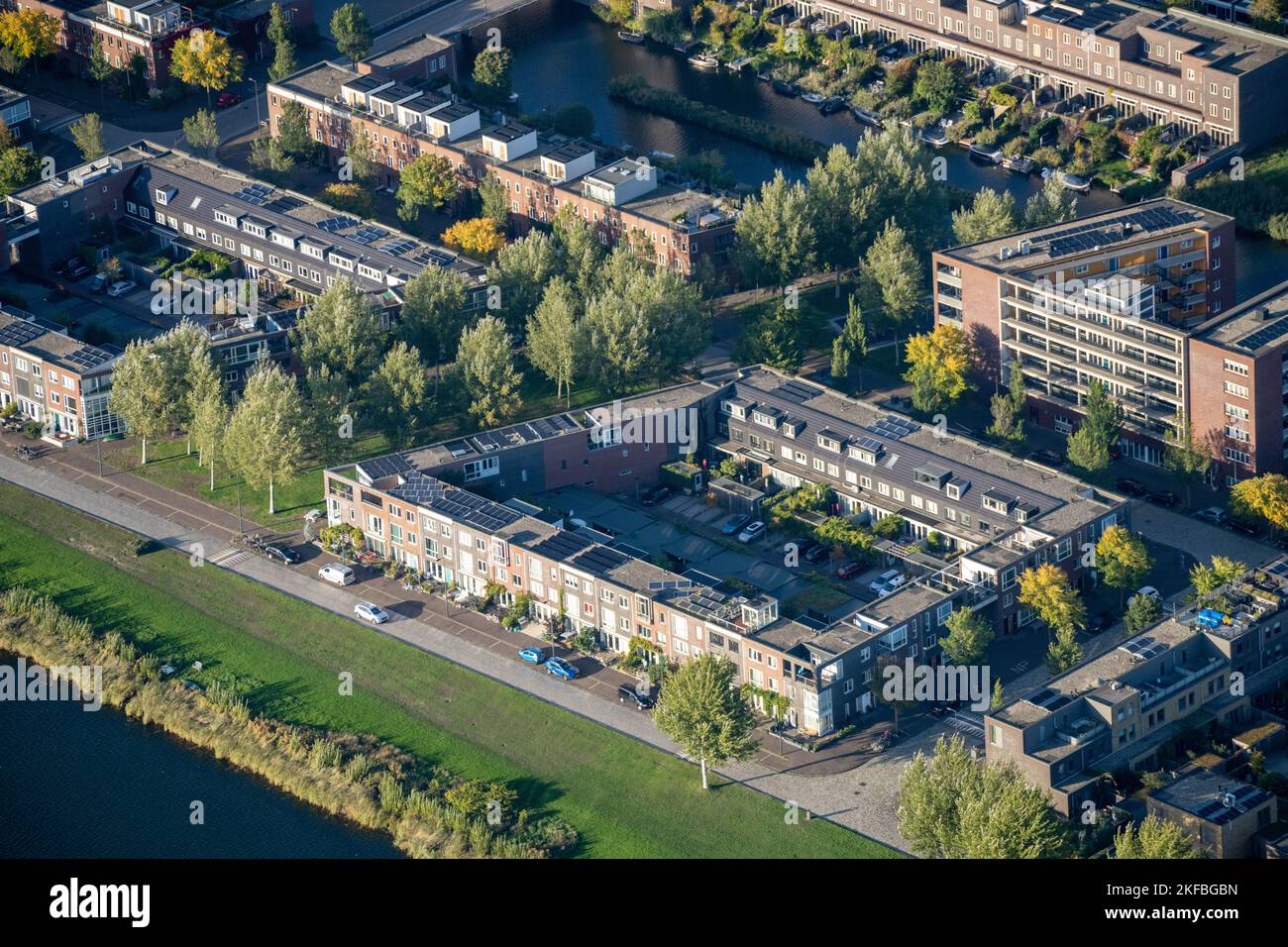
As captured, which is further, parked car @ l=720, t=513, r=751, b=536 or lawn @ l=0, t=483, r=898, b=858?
parked car @ l=720, t=513, r=751, b=536

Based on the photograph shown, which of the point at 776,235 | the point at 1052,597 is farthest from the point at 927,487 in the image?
the point at 776,235

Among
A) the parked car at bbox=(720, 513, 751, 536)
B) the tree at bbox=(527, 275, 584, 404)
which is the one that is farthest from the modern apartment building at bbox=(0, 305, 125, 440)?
the parked car at bbox=(720, 513, 751, 536)

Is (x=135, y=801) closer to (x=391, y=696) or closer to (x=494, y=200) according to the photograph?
(x=391, y=696)

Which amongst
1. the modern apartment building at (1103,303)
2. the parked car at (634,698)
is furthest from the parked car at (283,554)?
the modern apartment building at (1103,303)

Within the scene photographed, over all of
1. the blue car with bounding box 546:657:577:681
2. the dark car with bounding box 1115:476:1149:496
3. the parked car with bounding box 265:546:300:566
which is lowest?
the dark car with bounding box 1115:476:1149:496

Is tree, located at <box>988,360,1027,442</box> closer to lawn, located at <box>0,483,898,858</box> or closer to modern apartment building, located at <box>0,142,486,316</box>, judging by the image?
modern apartment building, located at <box>0,142,486,316</box>

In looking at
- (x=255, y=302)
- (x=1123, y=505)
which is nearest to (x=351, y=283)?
(x=255, y=302)
